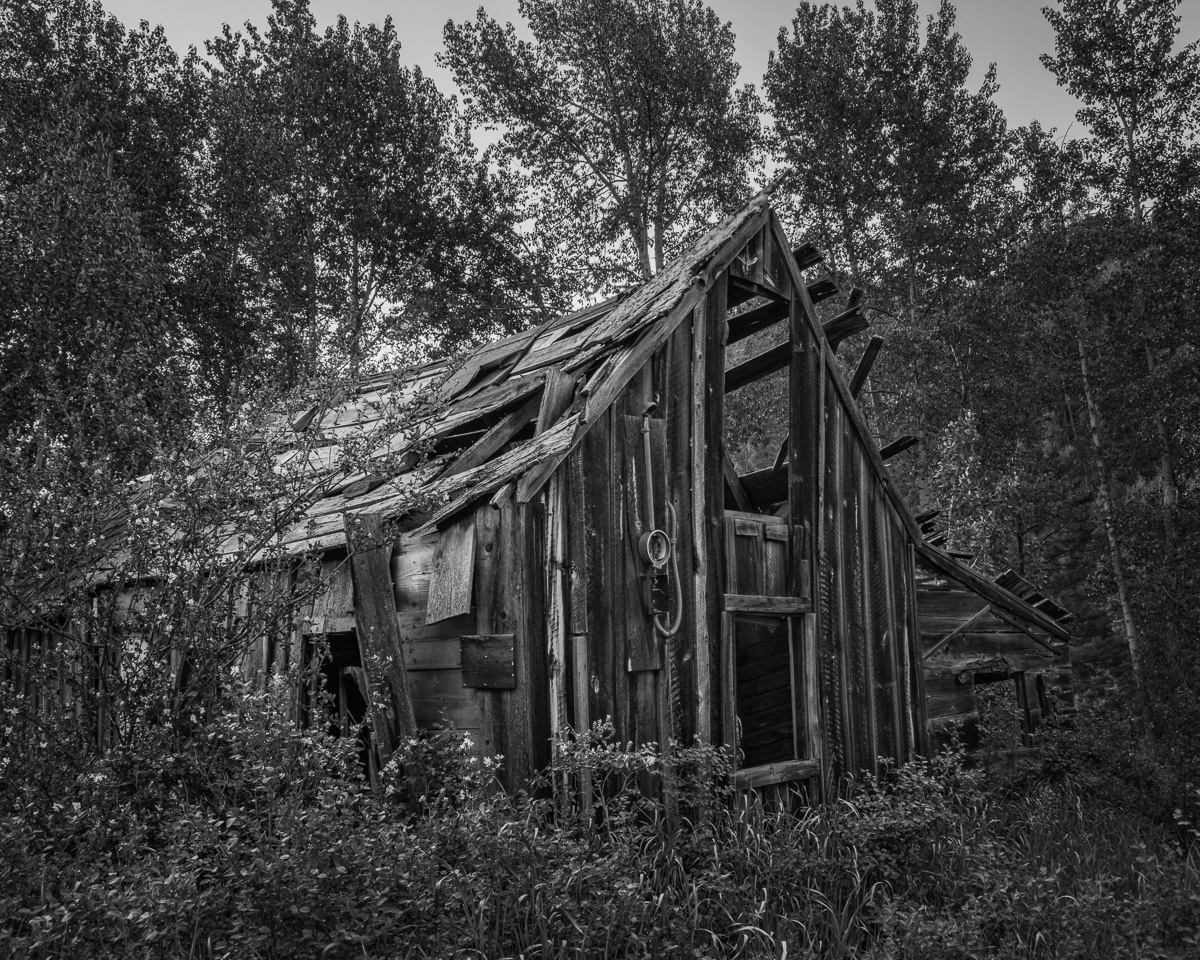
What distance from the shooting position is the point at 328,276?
73.2 ft

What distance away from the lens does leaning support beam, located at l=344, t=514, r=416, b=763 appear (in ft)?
18.8

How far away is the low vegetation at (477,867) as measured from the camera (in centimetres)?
384

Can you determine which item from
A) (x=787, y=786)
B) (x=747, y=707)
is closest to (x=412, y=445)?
(x=787, y=786)

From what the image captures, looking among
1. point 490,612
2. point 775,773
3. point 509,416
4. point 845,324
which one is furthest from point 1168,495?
point 490,612

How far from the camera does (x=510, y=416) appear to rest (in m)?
7.57

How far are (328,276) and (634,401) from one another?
57.0ft

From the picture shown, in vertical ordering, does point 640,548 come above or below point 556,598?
above

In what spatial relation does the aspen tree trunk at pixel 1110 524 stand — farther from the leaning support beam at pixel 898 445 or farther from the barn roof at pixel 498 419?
the leaning support beam at pixel 898 445

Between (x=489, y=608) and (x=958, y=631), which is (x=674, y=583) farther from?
(x=958, y=631)

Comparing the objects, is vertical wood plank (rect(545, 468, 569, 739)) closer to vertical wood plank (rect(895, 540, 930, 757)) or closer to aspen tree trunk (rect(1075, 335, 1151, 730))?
vertical wood plank (rect(895, 540, 930, 757))

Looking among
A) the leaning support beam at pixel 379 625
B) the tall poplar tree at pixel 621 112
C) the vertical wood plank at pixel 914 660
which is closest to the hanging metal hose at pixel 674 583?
the leaning support beam at pixel 379 625

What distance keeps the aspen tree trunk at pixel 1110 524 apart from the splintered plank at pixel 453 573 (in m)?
12.9

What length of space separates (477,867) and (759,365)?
5.77m

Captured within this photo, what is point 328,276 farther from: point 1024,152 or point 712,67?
point 1024,152
